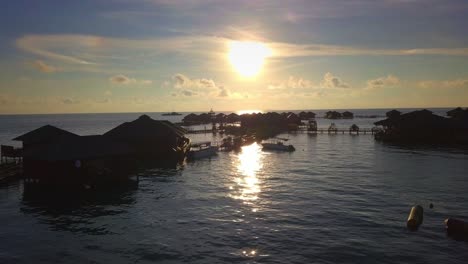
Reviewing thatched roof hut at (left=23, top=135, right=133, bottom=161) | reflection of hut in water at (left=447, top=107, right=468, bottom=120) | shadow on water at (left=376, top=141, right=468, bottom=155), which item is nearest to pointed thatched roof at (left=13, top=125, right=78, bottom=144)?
thatched roof hut at (left=23, top=135, right=133, bottom=161)

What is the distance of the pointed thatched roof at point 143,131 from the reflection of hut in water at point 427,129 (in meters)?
43.2

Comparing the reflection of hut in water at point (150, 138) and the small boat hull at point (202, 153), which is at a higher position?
the reflection of hut in water at point (150, 138)

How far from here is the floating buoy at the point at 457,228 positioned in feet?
72.0

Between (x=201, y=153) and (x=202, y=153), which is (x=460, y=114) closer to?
(x=202, y=153)

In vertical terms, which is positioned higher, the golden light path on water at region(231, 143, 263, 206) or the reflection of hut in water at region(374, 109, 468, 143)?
the reflection of hut in water at region(374, 109, 468, 143)

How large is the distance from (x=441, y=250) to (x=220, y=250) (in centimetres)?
1149

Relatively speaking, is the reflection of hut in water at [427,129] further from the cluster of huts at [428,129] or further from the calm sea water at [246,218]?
the calm sea water at [246,218]

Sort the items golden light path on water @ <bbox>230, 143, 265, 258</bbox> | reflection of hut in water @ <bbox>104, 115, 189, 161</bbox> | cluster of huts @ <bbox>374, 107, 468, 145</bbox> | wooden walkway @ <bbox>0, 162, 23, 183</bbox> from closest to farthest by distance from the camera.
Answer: golden light path on water @ <bbox>230, 143, 265, 258</bbox> < wooden walkway @ <bbox>0, 162, 23, 183</bbox> < reflection of hut in water @ <bbox>104, 115, 189, 161</bbox> < cluster of huts @ <bbox>374, 107, 468, 145</bbox>

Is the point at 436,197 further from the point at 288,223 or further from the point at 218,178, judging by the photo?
the point at 218,178

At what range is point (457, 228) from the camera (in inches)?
875

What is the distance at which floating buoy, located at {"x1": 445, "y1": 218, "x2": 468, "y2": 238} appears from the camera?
72.0 ft

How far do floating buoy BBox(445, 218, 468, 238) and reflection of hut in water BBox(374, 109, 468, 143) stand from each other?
165 feet

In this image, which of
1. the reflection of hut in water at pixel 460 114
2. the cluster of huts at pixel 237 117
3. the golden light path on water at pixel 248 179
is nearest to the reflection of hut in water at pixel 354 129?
the reflection of hut in water at pixel 460 114

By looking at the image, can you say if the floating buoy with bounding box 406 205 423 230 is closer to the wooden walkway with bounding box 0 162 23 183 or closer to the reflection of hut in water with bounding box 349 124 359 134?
the wooden walkway with bounding box 0 162 23 183
